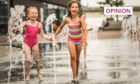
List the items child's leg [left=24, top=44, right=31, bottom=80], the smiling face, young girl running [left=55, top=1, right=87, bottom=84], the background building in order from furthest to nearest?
the background building → child's leg [left=24, top=44, right=31, bottom=80] → the smiling face → young girl running [left=55, top=1, right=87, bottom=84]

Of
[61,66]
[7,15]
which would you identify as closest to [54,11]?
[7,15]

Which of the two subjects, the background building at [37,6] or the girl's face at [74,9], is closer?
the girl's face at [74,9]

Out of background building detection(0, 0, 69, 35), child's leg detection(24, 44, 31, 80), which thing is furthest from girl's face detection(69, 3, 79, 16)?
background building detection(0, 0, 69, 35)

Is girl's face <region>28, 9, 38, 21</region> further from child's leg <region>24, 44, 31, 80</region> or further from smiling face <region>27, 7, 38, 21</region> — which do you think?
child's leg <region>24, 44, 31, 80</region>

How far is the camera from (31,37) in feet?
36.6

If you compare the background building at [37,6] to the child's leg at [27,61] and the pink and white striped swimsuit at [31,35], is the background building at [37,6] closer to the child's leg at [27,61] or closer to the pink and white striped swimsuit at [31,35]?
the pink and white striped swimsuit at [31,35]

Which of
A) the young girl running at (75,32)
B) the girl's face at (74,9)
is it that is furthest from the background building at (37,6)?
the girl's face at (74,9)

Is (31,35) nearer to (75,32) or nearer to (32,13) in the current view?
(32,13)

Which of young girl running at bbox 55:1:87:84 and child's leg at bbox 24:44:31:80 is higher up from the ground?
young girl running at bbox 55:1:87:84

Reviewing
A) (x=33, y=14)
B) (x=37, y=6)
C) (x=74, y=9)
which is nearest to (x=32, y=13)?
(x=33, y=14)

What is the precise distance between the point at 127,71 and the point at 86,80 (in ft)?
7.06

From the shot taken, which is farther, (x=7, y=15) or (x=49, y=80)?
(x=7, y=15)

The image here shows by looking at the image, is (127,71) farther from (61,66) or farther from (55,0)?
(55,0)

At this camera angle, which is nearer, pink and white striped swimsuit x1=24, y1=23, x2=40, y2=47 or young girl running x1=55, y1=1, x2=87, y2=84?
young girl running x1=55, y1=1, x2=87, y2=84
